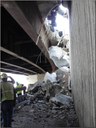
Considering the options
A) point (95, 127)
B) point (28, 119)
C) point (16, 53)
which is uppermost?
point (16, 53)

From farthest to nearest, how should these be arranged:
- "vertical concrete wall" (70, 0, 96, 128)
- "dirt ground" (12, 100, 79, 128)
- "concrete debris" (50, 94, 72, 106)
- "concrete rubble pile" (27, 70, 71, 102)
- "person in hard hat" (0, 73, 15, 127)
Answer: "concrete rubble pile" (27, 70, 71, 102) → "concrete debris" (50, 94, 72, 106) → "person in hard hat" (0, 73, 15, 127) → "dirt ground" (12, 100, 79, 128) → "vertical concrete wall" (70, 0, 96, 128)

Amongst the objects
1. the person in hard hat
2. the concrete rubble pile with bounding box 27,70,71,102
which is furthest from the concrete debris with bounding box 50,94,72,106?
the person in hard hat

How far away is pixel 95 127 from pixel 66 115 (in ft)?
16.8

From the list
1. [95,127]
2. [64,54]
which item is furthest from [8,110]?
[64,54]

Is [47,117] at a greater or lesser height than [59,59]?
lesser

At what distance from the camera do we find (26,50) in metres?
9.44

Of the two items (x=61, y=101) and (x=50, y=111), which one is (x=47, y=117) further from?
(x=61, y=101)

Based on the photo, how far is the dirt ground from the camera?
6.33 metres

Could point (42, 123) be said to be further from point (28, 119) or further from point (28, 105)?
point (28, 105)

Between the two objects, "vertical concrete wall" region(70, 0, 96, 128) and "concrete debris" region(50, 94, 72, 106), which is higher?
"vertical concrete wall" region(70, 0, 96, 128)

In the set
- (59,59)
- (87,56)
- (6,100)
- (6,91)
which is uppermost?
(59,59)

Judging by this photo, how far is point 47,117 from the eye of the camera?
7234 mm

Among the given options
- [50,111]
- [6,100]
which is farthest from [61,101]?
[6,100]

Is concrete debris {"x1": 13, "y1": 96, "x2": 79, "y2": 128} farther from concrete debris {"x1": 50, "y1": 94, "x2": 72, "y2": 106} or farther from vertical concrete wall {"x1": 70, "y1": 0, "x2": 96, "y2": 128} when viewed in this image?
vertical concrete wall {"x1": 70, "y1": 0, "x2": 96, "y2": 128}
